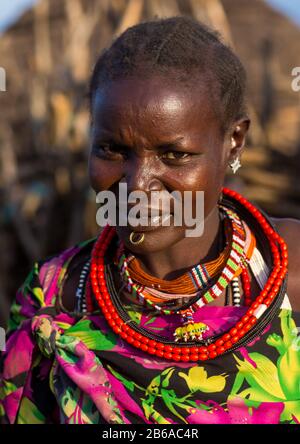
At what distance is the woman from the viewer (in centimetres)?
165

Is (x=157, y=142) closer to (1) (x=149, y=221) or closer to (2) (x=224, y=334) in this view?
(1) (x=149, y=221)

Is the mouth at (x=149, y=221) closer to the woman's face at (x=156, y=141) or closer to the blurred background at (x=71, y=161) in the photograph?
the woman's face at (x=156, y=141)

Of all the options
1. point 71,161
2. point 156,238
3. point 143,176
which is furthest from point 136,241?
point 71,161

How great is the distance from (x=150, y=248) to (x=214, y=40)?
583mm

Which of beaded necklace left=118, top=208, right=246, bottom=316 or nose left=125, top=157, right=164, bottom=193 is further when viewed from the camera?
beaded necklace left=118, top=208, right=246, bottom=316

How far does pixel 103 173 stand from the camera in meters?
1.72

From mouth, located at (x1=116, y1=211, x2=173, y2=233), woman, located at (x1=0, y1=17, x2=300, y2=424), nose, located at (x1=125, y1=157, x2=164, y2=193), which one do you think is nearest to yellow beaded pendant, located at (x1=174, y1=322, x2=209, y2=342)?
woman, located at (x1=0, y1=17, x2=300, y2=424)

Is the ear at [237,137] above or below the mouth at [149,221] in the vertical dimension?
above

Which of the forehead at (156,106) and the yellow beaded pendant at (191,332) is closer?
the forehead at (156,106)

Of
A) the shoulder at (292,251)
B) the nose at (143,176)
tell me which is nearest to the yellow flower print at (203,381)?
the shoulder at (292,251)

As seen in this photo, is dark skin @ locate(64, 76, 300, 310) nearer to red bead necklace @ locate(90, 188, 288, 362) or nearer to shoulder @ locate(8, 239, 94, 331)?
red bead necklace @ locate(90, 188, 288, 362)

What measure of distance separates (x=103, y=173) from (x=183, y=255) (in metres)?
0.35

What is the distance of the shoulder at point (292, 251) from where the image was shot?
5.99 feet
